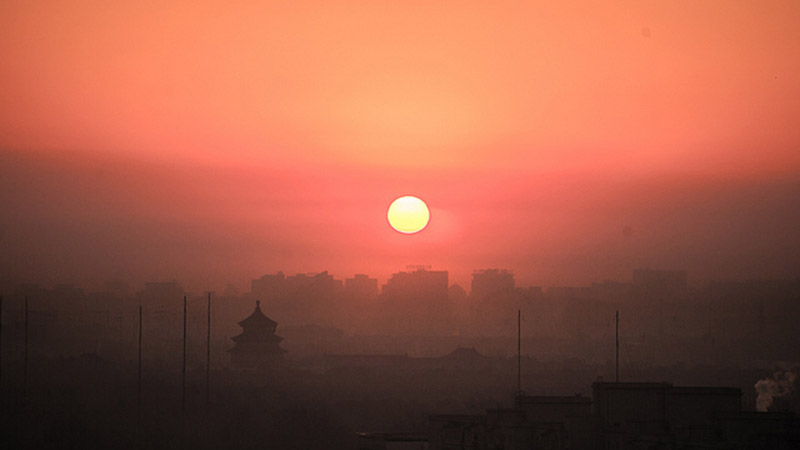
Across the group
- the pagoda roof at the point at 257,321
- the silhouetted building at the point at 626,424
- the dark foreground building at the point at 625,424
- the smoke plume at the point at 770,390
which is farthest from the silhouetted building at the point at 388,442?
the pagoda roof at the point at 257,321

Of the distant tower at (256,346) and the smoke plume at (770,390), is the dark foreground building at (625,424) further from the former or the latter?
the distant tower at (256,346)

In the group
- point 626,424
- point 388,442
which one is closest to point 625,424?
point 626,424

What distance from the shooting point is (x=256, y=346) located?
82.0 m

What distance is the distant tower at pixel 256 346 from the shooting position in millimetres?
81438

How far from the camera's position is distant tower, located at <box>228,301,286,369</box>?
81.4 meters

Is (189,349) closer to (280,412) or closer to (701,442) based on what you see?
(280,412)

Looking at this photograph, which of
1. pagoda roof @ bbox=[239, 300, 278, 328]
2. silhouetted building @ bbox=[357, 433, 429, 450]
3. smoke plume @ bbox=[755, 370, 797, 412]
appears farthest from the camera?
pagoda roof @ bbox=[239, 300, 278, 328]

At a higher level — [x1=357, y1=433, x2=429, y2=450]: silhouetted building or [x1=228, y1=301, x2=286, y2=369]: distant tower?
[x1=228, y1=301, x2=286, y2=369]: distant tower

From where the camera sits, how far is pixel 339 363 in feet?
416

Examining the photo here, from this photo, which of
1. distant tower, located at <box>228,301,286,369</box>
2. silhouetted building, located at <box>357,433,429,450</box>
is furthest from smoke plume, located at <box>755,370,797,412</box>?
silhouetted building, located at <box>357,433,429,450</box>

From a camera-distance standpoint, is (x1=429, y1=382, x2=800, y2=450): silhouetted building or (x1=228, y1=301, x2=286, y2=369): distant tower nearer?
(x1=429, y1=382, x2=800, y2=450): silhouetted building

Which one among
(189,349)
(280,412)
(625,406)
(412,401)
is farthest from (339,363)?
(625,406)

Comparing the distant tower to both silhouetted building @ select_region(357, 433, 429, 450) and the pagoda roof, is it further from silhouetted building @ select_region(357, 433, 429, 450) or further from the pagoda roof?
silhouetted building @ select_region(357, 433, 429, 450)

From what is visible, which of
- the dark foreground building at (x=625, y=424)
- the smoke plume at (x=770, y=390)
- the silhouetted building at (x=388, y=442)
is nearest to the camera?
the dark foreground building at (x=625, y=424)
